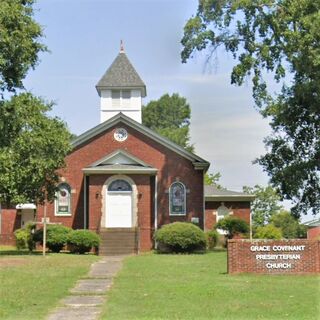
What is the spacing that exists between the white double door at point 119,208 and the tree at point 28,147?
227 inches

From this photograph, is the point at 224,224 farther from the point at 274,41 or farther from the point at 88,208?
the point at 274,41

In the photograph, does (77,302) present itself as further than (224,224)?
No

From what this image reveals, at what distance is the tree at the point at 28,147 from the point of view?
3005cm

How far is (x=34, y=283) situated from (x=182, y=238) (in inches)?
624

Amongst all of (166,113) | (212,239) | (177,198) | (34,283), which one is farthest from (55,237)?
(166,113)

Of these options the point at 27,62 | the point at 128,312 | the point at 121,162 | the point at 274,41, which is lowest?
the point at 128,312

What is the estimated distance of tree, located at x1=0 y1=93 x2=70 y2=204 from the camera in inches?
1183

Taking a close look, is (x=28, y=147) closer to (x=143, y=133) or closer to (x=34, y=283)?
(x=143, y=133)

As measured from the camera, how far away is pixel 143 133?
131 ft

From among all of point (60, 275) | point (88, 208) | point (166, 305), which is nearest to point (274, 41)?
point (88, 208)

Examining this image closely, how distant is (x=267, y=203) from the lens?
84.3 meters

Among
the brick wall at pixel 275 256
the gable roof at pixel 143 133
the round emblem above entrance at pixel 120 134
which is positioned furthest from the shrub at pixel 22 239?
the brick wall at pixel 275 256

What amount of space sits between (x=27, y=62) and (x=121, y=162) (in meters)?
11.5

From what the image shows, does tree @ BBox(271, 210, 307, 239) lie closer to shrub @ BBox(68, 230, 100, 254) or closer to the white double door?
the white double door
